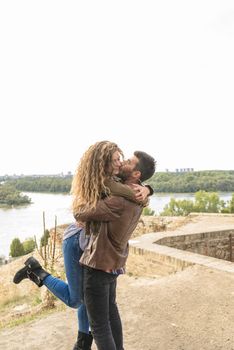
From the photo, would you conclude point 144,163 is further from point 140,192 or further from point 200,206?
point 200,206

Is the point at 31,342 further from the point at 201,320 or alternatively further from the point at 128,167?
the point at 128,167

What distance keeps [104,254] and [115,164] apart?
514 millimetres

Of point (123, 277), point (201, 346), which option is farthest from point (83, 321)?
point (123, 277)

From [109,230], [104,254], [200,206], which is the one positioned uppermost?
[109,230]

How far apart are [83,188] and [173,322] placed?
7.21 feet

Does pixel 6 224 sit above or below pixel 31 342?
below

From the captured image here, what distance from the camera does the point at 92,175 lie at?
2113 millimetres

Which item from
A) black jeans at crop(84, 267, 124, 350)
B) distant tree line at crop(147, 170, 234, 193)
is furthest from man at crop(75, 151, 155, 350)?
distant tree line at crop(147, 170, 234, 193)

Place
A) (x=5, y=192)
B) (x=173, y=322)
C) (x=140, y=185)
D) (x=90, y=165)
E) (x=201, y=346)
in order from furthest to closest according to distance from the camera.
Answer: (x=5, y=192), (x=173, y=322), (x=201, y=346), (x=140, y=185), (x=90, y=165)

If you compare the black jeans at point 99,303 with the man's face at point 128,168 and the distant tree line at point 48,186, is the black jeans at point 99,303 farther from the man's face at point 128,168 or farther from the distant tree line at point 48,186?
the distant tree line at point 48,186

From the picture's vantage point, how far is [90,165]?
213 cm

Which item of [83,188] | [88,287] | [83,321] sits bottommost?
[83,321]

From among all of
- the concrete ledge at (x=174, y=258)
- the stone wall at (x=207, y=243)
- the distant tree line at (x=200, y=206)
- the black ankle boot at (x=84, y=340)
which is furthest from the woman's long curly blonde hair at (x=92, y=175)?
the distant tree line at (x=200, y=206)

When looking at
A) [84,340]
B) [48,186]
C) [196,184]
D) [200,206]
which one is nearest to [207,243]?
[84,340]
